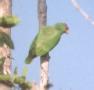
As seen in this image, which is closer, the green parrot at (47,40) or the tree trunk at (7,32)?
the green parrot at (47,40)

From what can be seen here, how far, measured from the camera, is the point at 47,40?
6.5 inches

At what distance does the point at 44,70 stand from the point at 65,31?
0.09m

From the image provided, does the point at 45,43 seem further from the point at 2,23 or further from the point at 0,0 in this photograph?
the point at 0,0

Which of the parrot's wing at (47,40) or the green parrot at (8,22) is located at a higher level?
the green parrot at (8,22)

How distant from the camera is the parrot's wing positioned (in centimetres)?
17

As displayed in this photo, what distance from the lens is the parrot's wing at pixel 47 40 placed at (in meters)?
0.17

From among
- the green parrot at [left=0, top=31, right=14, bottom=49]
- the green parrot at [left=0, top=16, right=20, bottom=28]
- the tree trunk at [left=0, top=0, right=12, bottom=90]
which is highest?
the green parrot at [left=0, top=16, right=20, bottom=28]

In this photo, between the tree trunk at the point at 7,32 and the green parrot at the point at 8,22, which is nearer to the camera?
the green parrot at the point at 8,22

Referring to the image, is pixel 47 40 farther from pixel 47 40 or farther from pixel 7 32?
pixel 7 32

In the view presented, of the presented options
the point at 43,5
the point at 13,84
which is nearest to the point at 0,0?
the point at 43,5

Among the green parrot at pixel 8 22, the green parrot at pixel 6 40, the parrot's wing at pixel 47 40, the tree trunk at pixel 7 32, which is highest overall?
the green parrot at pixel 8 22

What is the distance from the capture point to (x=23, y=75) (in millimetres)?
187

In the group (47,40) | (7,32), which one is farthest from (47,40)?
(7,32)

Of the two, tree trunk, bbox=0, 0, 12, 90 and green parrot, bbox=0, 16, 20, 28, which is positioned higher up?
green parrot, bbox=0, 16, 20, 28
